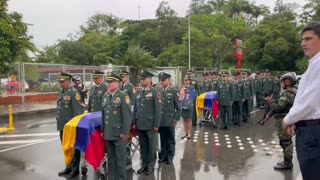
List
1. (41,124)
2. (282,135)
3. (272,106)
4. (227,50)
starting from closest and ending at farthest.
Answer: (272,106)
(282,135)
(41,124)
(227,50)

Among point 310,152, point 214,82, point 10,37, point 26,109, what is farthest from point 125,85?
point 26,109

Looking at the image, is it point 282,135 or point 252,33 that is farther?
point 252,33

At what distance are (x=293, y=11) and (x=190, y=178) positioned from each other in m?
47.3

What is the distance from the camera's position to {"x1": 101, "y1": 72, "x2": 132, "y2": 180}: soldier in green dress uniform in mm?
5613

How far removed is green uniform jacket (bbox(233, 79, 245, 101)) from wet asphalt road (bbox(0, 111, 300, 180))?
3.69 ft

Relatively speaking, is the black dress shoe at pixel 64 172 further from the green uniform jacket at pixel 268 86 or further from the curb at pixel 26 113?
the green uniform jacket at pixel 268 86

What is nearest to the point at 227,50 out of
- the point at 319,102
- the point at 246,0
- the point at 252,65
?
the point at 252,65

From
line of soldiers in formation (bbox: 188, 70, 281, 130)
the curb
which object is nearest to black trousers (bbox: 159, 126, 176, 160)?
line of soldiers in formation (bbox: 188, 70, 281, 130)

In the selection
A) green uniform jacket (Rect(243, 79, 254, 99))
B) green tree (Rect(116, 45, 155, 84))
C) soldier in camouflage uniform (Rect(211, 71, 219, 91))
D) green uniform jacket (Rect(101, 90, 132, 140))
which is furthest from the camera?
green tree (Rect(116, 45, 155, 84))

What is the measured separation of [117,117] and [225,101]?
6727 millimetres

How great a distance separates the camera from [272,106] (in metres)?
6.15

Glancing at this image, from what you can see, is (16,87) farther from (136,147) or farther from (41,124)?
(136,147)

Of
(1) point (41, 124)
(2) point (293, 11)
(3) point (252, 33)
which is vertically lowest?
(1) point (41, 124)

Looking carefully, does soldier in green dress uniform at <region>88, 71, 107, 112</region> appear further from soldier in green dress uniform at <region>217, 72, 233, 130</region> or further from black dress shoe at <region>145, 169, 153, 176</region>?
soldier in green dress uniform at <region>217, 72, 233, 130</region>
